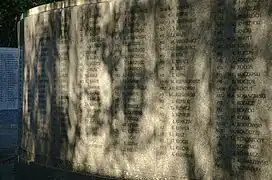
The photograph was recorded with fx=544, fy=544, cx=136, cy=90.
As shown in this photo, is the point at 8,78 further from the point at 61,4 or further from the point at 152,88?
the point at 152,88

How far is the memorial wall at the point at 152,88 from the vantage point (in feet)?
20.4

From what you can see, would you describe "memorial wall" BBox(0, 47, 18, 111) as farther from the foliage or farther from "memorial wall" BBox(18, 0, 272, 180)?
"memorial wall" BBox(18, 0, 272, 180)

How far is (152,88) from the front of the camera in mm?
7453

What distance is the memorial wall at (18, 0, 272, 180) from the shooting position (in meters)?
6.23

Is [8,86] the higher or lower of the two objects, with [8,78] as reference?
lower

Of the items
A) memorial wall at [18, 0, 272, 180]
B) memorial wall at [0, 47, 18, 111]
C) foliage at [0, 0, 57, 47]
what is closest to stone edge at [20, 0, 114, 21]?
memorial wall at [18, 0, 272, 180]

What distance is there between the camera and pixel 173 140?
7.11 meters

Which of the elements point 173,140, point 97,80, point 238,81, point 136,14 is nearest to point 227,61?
point 238,81

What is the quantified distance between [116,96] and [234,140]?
7.50 ft

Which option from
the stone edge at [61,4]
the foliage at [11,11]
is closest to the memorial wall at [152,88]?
the stone edge at [61,4]

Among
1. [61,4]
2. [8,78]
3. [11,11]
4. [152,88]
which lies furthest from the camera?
[11,11]

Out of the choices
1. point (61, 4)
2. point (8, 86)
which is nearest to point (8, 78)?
point (8, 86)

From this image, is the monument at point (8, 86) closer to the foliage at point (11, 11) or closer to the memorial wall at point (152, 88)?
the foliage at point (11, 11)

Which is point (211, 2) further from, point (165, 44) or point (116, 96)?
point (116, 96)
